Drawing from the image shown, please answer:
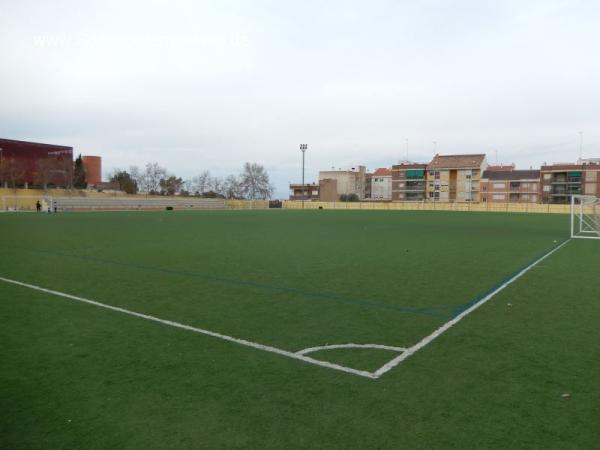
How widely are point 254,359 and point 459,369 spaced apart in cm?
218

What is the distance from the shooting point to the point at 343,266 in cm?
1185

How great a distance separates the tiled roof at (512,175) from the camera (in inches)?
3730

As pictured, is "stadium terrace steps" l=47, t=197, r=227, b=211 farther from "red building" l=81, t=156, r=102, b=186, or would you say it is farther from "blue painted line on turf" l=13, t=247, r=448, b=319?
"blue painted line on turf" l=13, t=247, r=448, b=319

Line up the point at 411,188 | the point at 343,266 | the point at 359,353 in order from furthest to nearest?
the point at 411,188 → the point at 343,266 → the point at 359,353

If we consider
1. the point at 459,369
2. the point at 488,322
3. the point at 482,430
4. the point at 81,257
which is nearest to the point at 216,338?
the point at 459,369

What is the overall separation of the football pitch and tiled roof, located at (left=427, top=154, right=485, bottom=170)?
92863 millimetres

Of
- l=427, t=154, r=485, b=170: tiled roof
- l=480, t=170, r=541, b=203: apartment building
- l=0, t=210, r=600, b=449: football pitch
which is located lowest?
l=0, t=210, r=600, b=449: football pitch

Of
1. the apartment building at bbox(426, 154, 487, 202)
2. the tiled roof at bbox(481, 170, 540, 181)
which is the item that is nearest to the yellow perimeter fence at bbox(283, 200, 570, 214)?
the apartment building at bbox(426, 154, 487, 202)

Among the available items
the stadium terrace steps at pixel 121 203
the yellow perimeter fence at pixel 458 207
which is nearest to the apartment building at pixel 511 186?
the yellow perimeter fence at pixel 458 207

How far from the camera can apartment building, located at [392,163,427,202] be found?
336ft

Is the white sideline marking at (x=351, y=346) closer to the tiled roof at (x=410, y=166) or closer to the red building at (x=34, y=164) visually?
the red building at (x=34, y=164)

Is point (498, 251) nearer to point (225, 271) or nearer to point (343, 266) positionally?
point (343, 266)

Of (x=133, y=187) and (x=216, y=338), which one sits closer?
(x=216, y=338)

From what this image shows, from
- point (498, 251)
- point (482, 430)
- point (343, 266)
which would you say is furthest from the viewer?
point (498, 251)
